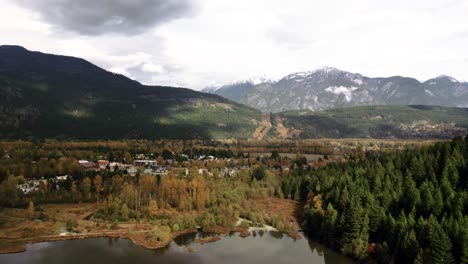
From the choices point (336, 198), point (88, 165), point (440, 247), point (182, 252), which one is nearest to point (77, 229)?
point (182, 252)

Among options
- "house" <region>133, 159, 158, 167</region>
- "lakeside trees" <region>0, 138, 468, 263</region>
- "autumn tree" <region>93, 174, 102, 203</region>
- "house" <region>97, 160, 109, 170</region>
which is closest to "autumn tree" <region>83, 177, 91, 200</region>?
"lakeside trees" <region>0, 138, 468, 263</region>

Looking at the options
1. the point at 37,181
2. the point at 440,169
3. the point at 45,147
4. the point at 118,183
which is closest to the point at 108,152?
the point at 45,147

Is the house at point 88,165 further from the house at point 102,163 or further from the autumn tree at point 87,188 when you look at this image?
the autumn tree at point 87,188

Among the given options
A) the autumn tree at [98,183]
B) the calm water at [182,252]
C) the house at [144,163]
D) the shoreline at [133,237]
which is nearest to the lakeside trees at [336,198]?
the autumn tree at [98,183]

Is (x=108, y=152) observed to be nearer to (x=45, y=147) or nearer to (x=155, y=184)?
(x=45, y=147)

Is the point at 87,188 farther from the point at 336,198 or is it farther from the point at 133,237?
the point at 336,198
